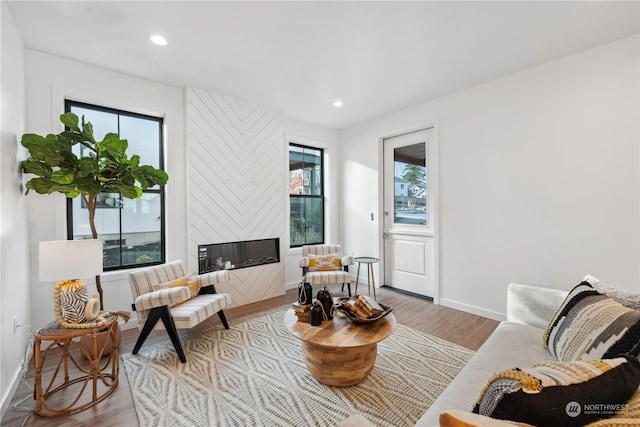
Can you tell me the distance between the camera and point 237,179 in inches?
146

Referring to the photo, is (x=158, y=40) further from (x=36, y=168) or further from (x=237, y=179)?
(x=237, y=179)

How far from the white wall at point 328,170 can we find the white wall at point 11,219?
2.94 meters

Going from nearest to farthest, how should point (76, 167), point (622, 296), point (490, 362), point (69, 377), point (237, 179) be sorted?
point (622, 296)
point (490, 362)
point (69, 377)
point (76, 167)
point (237, 179)

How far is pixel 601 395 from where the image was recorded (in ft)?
2.42

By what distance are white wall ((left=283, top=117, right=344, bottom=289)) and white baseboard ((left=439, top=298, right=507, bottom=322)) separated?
5.94 ft

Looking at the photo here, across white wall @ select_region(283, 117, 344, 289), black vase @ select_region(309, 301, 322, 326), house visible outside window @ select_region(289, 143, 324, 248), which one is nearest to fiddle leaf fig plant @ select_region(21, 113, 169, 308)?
black vase @ select_region(309, 301, 322, 326)

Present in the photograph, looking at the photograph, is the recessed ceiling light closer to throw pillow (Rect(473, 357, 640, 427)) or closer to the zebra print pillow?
the zebra print pillow

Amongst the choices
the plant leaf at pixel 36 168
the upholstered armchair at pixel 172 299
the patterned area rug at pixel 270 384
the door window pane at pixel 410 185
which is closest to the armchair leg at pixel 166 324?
the upholstered armchair at pixel 172 299

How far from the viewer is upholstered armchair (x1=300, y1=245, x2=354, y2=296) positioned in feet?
11.6

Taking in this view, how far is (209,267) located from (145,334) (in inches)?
47.3

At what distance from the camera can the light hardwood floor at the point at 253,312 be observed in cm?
171

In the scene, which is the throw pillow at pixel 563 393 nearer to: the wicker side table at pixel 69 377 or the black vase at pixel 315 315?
the black vase at pixel 315 315

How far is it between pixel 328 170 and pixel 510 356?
3.82 m

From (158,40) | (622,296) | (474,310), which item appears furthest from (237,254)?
(622,296)
